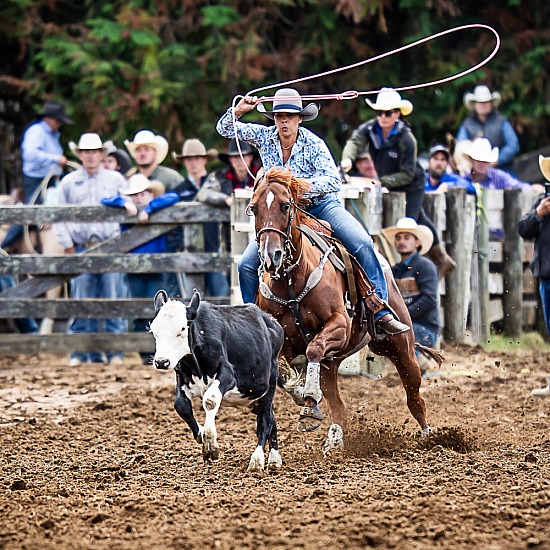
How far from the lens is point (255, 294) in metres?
8.30

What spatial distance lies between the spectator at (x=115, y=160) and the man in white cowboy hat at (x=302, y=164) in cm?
551

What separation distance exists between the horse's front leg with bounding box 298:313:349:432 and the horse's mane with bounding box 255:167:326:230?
2.27ft

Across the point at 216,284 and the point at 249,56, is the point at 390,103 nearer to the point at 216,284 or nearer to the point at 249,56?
the point at 216,284

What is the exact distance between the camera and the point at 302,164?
8102mm

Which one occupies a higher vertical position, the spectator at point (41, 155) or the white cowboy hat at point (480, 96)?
the white cowboy hat at point (480, 96)

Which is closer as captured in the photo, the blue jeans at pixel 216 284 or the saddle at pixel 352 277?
the saddle at pixel 352 277

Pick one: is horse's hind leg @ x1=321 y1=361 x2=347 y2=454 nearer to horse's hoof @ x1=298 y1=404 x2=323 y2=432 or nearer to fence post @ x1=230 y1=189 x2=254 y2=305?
horse's hoof @ x1=298 y1=404 x2=323 y2=432

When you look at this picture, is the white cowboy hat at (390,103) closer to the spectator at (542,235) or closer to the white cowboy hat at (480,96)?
the spectator at (542,235)

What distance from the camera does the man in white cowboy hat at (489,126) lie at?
15.1 m

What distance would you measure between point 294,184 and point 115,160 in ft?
21.4

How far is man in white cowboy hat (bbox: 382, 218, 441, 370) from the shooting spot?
11469mm

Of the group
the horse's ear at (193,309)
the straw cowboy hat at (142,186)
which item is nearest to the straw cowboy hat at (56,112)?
the straw cowboy hat at (142,186)

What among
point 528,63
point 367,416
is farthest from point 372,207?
point 528,63

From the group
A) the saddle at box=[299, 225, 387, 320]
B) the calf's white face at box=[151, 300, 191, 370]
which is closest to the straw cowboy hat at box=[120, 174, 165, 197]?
the saddle at box=[299, 225, 387, 320]
